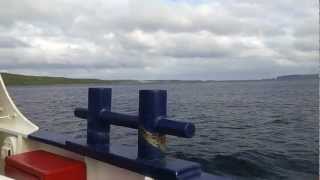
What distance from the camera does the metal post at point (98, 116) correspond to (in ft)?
11.5

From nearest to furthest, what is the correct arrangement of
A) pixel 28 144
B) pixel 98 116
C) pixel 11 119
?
pixel 98 116 < pixel 28 144 < pixel 11 119

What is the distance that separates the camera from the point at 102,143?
11.8ft

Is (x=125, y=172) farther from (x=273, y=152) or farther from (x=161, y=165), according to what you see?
(x=273, y=152)

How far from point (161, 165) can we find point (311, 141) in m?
16.2

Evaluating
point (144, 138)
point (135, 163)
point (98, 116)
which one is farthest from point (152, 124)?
point (98, 116)

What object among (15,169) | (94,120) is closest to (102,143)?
(94,120)

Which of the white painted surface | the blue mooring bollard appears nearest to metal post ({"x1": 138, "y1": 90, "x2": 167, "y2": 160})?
the blue mooring bollard

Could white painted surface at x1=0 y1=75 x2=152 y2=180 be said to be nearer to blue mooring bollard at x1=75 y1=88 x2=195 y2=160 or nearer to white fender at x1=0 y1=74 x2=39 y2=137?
white fender at x1=0 y1=74 x2=39 y2=137

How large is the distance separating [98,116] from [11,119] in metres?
1.95

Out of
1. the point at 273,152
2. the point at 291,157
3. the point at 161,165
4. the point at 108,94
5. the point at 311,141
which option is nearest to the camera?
the point at 161,165

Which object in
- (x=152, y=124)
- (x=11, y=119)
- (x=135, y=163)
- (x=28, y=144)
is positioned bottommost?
(x=28, y=144)

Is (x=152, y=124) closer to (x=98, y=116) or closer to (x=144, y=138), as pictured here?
(x=144, y=138)

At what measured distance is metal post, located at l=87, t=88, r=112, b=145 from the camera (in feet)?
11.5

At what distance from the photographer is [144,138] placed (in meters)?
3.05
